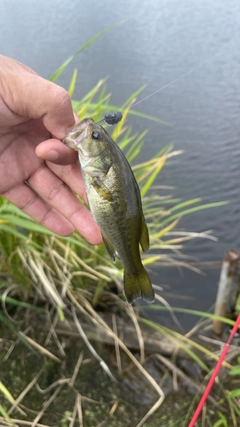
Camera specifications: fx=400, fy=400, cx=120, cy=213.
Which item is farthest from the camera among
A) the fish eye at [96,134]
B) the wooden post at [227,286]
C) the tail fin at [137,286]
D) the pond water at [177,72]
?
the pond water at [177,72]

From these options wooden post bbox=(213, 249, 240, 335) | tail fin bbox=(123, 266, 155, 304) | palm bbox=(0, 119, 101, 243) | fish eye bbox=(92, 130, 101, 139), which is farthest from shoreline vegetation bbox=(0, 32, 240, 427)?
fish eye bbox=(92, 130, 101, 139)

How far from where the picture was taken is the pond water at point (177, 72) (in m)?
4.96

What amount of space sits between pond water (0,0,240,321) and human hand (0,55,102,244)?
2251mm

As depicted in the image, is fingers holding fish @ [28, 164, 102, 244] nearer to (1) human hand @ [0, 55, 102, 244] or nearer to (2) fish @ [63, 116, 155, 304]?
(1) human hand @ [0, 55, 102, 244]

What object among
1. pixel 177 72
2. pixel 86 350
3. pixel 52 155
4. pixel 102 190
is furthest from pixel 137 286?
pixel 177 72

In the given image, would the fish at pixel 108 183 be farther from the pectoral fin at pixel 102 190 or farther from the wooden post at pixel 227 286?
the wooden post at pixel 227 286

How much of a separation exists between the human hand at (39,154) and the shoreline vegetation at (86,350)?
0.26 meters

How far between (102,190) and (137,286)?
0.53 meters

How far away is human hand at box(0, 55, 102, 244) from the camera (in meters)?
1.79

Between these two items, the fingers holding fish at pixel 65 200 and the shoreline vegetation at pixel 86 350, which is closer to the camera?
the fingers holding fish at pixel 65 200

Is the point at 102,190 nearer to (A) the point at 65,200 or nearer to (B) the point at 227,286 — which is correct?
(A) the point at 65,200

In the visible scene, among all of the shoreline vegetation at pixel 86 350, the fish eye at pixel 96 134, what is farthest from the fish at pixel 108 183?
the shoreline vegetation at pixel 86 350

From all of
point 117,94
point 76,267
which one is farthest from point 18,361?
point 117,94

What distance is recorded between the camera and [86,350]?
9.86 feet
